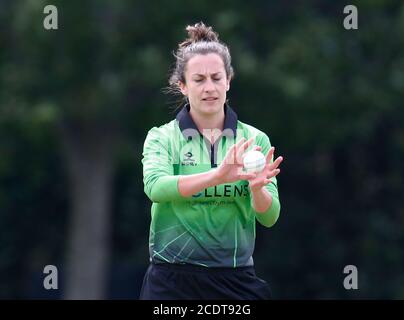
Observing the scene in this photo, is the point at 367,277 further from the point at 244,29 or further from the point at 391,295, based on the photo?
the point at 244,29

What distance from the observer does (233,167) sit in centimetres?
482

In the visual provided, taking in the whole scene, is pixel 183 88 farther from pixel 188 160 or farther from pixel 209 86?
pixel 188 160

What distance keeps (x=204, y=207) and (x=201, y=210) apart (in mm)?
22

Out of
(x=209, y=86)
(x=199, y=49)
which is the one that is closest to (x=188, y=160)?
(x=209, y=86)

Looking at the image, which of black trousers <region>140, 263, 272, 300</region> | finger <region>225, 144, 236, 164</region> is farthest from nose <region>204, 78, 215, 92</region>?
black trousers <region>140, 263, 272, 300</region>

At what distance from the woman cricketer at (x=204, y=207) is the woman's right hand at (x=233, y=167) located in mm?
197

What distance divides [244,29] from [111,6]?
2.11 meters

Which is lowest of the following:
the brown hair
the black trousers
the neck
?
the black trousers

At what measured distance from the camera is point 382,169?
62.4 feet

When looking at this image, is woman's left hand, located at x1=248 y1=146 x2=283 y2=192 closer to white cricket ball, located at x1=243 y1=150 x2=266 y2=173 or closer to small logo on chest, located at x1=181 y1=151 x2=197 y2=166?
white cricket ball, located at x1=243 y1=150 x2=266 y2=173

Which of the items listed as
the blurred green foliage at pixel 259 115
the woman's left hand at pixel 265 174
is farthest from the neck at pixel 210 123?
the blurred green foliage at pixel 259 115

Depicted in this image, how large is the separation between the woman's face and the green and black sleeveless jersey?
12cm

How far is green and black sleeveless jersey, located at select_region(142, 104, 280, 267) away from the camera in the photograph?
16.8 feet
